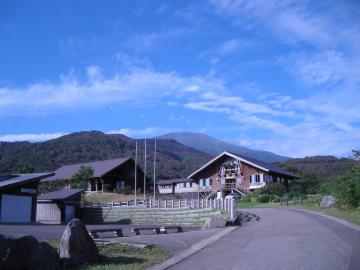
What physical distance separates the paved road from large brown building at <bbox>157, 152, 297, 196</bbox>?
4592 cm

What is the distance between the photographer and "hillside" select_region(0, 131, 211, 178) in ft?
312

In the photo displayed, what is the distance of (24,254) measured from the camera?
9234 mm

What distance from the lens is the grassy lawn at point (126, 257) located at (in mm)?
10781

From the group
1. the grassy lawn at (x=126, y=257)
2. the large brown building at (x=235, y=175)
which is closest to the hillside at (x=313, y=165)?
the large brown building at (x=235, y=175)

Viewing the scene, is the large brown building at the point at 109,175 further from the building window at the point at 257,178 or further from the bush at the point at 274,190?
the bush at the point at 274,190

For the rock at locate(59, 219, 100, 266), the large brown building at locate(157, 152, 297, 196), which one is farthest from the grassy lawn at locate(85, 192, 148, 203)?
the rock at locate(59, 219, 100, 266)

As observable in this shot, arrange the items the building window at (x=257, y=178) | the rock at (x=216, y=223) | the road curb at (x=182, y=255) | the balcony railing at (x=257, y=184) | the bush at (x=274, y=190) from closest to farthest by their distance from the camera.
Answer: the road curb at (x=182, y=255) < the rock at (x=216, y=223) < the bush at (x=274, y=190) < the balcony railing at (x=257, y=184) < the building window at (x=257, y=178)

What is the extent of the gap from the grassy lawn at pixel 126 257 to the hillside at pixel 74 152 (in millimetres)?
74432

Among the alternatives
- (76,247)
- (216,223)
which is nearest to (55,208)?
(216,223)

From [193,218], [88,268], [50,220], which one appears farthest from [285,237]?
[50,220]

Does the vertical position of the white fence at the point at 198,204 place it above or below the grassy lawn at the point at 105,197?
below

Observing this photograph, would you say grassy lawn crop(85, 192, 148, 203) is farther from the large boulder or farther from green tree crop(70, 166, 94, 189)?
the large boulder

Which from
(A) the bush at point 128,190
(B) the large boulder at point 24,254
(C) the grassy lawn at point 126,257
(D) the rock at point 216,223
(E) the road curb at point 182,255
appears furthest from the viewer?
(A) the bush at point 128,190

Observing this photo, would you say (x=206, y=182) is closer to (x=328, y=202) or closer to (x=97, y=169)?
(x=97, y=169)
